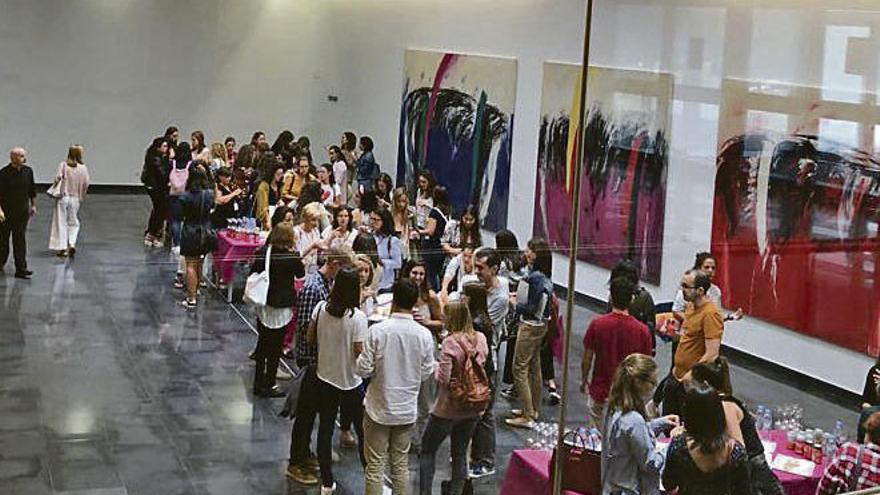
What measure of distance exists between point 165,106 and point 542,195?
2.27m

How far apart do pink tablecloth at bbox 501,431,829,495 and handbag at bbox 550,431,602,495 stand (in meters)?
0.27

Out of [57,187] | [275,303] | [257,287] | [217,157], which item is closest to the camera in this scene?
[57,187]

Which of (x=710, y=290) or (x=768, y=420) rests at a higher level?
(x=710, y=290)

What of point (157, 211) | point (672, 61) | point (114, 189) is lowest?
point (157, 211)

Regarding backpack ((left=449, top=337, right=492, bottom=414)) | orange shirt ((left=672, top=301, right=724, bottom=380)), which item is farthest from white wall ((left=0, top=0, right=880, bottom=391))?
backpack ((left=449, top=337, right=492, bottom=414))

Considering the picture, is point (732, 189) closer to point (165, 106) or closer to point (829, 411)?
point (829, 411)

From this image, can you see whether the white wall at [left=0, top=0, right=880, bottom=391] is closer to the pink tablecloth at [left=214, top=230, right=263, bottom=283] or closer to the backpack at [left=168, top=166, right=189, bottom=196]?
the backpack at [left=168, top=166, right=189, bottom=196]

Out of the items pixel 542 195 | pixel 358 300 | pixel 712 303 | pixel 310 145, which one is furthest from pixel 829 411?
pixel 310 145

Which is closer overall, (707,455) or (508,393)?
(707,455)

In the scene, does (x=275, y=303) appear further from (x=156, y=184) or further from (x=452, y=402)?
(x=452, y=402)

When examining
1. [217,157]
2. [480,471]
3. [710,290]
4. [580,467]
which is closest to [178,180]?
[217,157]

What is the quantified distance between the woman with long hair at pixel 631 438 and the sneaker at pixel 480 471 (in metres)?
0.99

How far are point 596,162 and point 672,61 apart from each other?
1.39m

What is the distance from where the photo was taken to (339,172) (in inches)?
247
